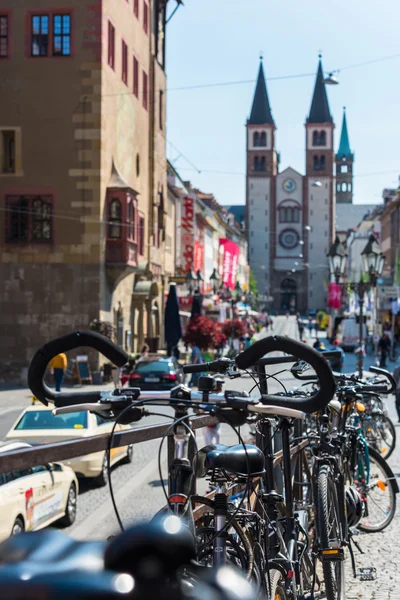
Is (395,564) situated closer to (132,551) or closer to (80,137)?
(132,551)

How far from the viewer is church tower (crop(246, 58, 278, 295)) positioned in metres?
154

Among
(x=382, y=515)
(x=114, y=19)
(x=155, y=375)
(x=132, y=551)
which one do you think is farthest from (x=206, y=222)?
(x=132, y=551)

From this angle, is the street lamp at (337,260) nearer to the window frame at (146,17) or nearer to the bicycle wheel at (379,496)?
the bicycle wheel at (379,496)

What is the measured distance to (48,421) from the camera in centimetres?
1530

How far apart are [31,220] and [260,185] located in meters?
117

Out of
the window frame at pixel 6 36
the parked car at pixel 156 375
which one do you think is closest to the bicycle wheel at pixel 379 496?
the parked car at pixel 156 375

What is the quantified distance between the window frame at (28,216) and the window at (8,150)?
1.10m

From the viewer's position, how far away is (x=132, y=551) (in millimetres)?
1428

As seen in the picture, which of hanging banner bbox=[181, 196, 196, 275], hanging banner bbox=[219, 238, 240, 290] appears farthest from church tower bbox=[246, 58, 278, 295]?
hanging banner bbox=[181, 196, 196, 275]

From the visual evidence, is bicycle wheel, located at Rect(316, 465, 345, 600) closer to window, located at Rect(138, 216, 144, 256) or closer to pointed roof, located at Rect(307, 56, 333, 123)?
window, located at Rect(138, 216, 144, 256)

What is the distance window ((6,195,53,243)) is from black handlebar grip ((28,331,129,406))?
35.6 meters

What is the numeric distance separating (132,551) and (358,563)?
260 inches

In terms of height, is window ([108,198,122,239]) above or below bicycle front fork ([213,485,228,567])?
above

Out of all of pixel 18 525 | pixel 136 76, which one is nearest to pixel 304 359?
pixel 18 525
